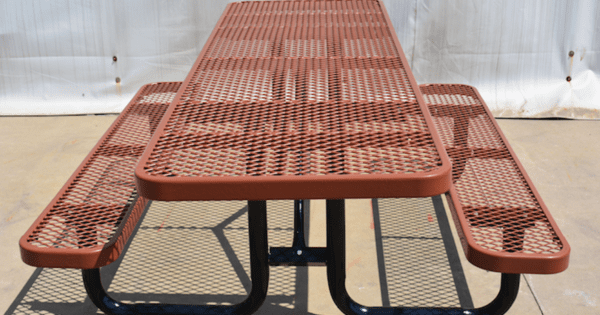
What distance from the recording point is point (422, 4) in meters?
4.71

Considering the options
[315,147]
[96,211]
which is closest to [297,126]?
[315,147]

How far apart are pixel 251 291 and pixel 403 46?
3.22 meters

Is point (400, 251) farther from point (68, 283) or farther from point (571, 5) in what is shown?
point (571, 5)

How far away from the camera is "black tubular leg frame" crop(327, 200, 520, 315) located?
6.35 feet

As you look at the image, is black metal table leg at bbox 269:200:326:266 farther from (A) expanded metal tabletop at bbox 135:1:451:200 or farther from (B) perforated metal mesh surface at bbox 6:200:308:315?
(A) expanded metal tabletop at bbox 135:1:451:200

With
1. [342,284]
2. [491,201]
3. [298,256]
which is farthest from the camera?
[298,256]

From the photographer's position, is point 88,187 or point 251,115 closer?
point 251,115

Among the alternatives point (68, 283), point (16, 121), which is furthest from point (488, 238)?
point (16, 121)

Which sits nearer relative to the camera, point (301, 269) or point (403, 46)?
point (301, 269)

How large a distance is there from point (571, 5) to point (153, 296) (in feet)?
12.4

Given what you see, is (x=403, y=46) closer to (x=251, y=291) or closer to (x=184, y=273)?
(x=184, y=273)

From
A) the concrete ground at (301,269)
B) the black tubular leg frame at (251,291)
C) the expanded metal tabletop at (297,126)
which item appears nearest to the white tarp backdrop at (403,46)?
the concrete ground at (301,269)

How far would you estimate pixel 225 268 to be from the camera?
2729mm

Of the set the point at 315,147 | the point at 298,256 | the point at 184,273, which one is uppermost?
the point at 315,147
